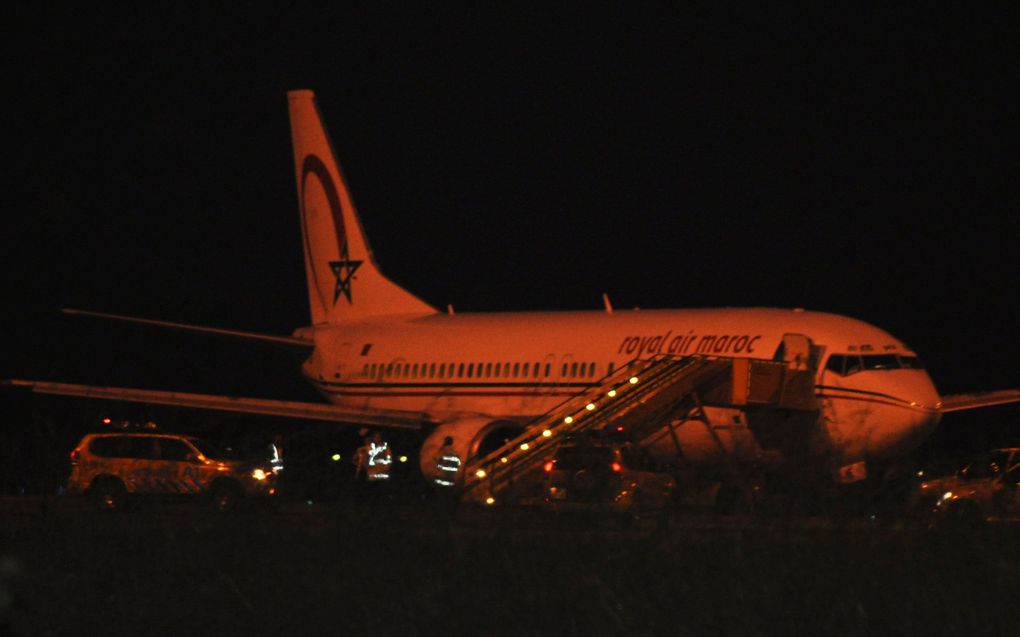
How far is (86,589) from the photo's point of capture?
42.2 ft

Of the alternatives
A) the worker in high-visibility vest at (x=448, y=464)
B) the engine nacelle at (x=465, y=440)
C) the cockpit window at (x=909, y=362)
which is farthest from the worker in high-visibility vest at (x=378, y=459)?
the cockpit window at (x=909, y=362)

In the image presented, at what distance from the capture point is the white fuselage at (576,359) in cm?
2498

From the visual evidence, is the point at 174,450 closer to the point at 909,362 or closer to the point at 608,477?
the point at 608,477

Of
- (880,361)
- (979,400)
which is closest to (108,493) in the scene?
(880,361)

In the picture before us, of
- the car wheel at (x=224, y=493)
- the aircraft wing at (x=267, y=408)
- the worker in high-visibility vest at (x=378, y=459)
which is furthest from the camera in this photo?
the aircraft wing at (x=267, y=408)

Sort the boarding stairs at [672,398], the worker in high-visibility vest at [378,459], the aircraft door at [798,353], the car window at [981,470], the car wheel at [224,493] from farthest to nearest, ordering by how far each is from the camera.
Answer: the worker in high-visibility vest at [378,459], the aircraft door at [798,353], the car wheel at [224,493], the boarding stairs at [672,398], the car window at [981,470]

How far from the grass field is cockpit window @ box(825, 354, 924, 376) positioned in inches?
336

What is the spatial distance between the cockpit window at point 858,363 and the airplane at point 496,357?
0.9 inches

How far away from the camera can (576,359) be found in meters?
29.0

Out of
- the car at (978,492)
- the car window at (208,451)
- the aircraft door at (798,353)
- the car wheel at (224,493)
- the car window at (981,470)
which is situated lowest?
the car at (978,492)

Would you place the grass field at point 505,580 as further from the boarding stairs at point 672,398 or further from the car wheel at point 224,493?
the car wheel at point 224,493

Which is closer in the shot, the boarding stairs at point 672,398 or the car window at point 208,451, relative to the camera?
the boarding stairs at point 672,398

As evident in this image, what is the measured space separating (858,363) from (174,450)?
11502 mm

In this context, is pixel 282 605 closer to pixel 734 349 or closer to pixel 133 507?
pixel 133 507
